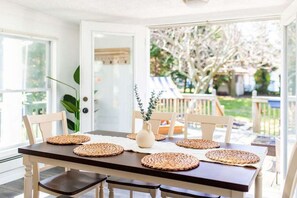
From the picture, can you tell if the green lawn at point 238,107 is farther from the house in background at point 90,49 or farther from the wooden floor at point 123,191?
the house in background at point 90,49

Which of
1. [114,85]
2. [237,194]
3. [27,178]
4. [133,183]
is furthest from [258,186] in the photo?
[114,85]

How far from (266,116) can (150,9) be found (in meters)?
4.21

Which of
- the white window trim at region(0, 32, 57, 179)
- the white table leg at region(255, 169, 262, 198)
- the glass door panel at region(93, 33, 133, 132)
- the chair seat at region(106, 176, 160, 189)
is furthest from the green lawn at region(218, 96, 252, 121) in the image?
the white table leg at region(255, 169, 262, 198)

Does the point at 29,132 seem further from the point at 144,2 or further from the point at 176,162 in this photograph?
the point at 144,2

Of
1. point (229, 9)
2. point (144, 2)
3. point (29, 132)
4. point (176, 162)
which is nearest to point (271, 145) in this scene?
point (229, 9)

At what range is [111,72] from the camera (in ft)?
13.2

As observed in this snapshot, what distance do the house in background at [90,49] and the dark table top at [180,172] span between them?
166 cm

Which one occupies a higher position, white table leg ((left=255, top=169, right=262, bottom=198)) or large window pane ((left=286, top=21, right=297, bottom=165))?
large window pane ((left=286, top=21, right=297, bottom=165))

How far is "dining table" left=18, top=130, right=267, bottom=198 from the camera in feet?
4.79

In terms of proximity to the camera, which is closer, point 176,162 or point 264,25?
point 176,162

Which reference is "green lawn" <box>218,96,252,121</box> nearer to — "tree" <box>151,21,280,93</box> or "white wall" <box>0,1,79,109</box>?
"tree" <box>151,21,280,93</box>

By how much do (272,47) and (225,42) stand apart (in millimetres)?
1407

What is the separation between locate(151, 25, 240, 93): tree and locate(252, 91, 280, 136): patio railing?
6.76 ft

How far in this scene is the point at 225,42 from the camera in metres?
7.70
